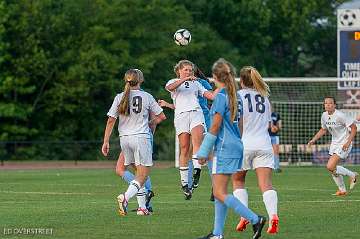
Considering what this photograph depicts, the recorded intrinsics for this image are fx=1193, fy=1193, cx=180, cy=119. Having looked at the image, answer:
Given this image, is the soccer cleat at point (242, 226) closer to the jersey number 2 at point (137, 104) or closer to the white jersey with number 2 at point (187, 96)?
the jersey number 2 at point (137, 104)

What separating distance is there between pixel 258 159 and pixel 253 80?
949mm

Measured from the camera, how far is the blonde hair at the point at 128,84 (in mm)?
16484

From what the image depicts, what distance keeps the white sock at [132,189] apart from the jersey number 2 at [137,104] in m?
1.01

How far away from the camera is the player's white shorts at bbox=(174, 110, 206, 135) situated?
20.2 meters

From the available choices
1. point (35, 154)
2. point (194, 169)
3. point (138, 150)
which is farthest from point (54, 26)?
point (138, 150)

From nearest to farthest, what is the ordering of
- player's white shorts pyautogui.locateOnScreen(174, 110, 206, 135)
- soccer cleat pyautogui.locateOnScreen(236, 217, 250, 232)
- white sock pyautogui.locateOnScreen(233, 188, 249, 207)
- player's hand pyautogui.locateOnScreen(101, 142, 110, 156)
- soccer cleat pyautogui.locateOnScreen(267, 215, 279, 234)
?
soccer cleat pyautogui.locateOnScreen(267, 215, 279, 234) → white sock pyautogui.locateOnScreen(233, 188, 249, 207) → soccer cleat pyautogui.locateOnScreen(236, 217, 250, 232) → player's hand pyautogui.locateOnScreen(101, 142, 110, 156) → player's white shorts pyautogui.locateOnScreen(174, 110, 206, 135)

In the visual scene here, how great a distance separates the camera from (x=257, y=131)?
1427 cm

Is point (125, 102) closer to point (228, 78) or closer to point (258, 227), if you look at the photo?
point (228, 78)

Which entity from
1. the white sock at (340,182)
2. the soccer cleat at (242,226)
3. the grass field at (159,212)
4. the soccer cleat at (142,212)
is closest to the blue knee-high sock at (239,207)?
the grass field at (159,212)

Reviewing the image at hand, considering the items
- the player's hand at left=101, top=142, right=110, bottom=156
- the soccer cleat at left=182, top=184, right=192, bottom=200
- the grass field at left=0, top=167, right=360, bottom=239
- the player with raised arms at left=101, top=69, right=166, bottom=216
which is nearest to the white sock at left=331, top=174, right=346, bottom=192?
the grass field at left=0, top=167, right=360, bottom=239

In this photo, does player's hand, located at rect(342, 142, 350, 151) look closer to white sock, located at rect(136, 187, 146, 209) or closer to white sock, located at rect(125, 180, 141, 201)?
white sock, located at rect(136, 187, 146, 209)

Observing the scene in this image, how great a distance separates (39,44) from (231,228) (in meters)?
38.6

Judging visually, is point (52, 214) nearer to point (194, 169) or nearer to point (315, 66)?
point (194, 169)

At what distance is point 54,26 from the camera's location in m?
52.7
